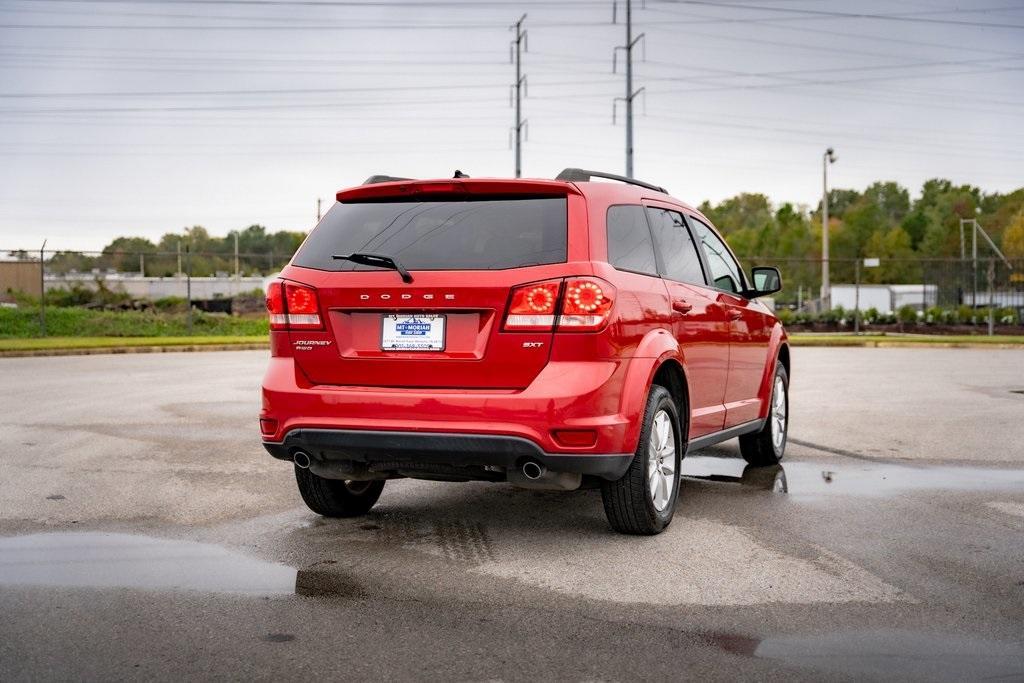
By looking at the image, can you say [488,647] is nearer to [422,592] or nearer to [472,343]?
[422,592]

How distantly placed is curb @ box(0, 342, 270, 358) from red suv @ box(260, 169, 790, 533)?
19.4 m

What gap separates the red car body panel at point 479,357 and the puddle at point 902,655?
1595mm

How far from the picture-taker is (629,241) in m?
6.20

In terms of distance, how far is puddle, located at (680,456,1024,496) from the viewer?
768cm

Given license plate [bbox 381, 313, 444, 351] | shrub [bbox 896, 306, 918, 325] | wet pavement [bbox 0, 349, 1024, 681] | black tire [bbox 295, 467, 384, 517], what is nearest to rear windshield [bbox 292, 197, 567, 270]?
license plate [bbox 381, 313, 444, 351]

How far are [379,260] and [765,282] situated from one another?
139 inches

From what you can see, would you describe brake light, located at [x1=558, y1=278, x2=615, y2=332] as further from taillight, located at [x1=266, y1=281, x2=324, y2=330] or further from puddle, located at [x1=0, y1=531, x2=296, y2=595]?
puddle, located at [x1=0, y1=531, x2=296, y2=595]

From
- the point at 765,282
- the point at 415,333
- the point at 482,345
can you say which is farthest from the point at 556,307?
the point at 765,282

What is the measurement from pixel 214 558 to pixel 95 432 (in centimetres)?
536

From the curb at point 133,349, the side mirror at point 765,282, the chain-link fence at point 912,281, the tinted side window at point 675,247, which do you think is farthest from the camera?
the chain-link fence at point 912,281

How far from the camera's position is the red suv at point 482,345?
548 centimetres

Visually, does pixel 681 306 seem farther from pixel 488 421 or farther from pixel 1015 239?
pixel 1015 239

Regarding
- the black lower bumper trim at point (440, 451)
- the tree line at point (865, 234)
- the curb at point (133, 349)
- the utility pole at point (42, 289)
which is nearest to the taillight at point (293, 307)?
the black lower bumper trim at point (440, 451)

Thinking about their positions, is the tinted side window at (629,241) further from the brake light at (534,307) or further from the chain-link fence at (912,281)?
the chain-link fence at (912,281)
